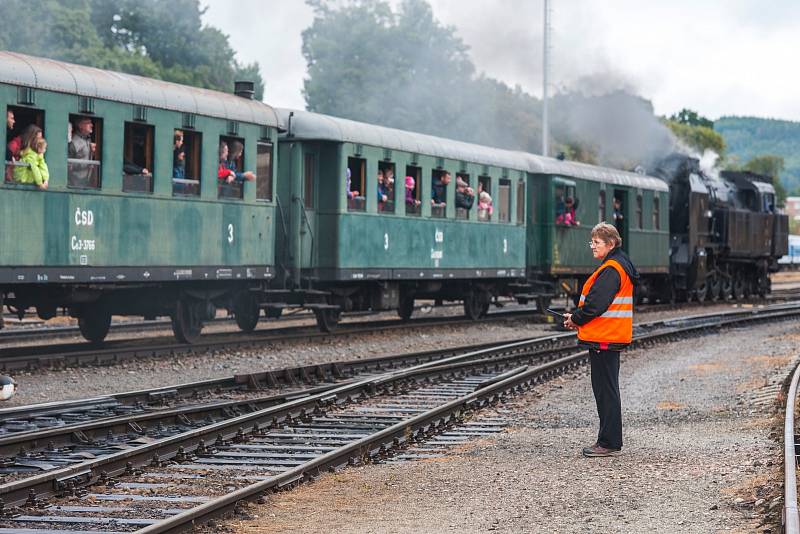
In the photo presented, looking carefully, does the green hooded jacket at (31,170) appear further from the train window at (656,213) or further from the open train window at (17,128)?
the train window at (656,213)

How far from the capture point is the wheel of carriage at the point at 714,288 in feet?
120

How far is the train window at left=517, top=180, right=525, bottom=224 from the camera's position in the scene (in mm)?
26188

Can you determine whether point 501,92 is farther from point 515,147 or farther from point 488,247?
point 488,247

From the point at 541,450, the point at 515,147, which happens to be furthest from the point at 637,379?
the point at 515,147

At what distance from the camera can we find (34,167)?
1393cm

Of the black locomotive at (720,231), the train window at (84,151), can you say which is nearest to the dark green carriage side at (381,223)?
the train window at (84,151)

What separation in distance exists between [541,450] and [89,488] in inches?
146

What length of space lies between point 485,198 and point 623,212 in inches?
282

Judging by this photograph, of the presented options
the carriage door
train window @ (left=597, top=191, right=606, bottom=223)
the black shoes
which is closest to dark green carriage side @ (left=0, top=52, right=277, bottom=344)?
the black shoes

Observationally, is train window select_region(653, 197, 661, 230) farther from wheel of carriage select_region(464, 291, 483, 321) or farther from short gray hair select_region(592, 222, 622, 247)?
short gray hair select_region(592, 222, 622, 247)

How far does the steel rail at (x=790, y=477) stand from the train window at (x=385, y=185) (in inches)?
388

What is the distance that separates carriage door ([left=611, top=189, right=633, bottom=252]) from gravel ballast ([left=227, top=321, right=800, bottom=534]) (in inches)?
662

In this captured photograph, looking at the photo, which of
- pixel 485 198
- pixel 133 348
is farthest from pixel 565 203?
pixel 133 348

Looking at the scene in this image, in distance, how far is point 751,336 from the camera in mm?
23641
